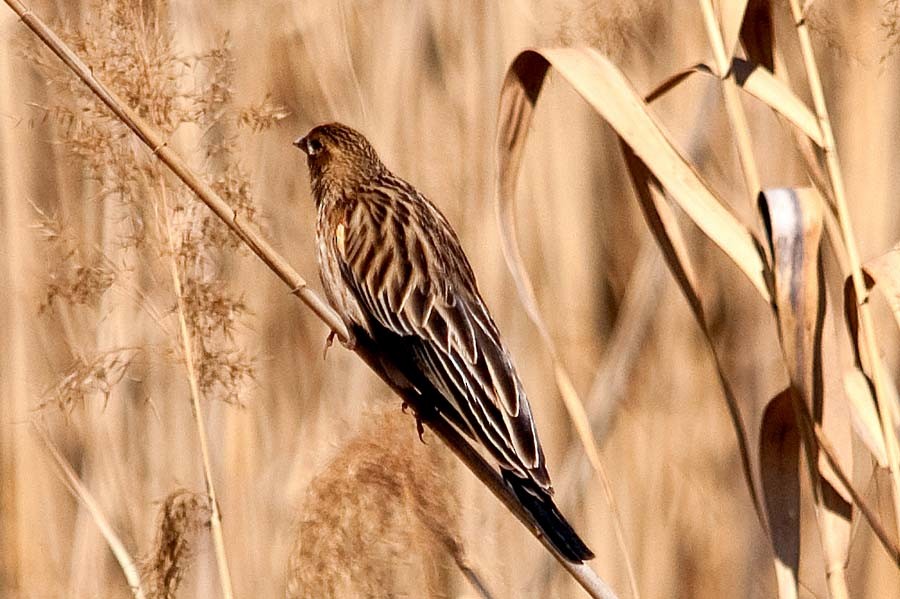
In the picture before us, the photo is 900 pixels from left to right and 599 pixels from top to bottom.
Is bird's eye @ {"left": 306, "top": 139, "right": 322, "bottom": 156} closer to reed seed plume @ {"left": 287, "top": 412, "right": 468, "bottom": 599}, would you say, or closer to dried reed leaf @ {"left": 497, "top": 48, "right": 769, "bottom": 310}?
reed seed plume @ {"left": 287, "top": 412, "right": 468, "bottom": 599}

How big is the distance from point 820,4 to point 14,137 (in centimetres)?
186

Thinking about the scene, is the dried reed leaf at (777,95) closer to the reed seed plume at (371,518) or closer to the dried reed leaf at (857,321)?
the dried reed leaf at (857,321)

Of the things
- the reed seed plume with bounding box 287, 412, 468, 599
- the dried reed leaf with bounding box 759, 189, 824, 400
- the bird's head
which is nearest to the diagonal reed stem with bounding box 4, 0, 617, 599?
the reed seed plume with bounding box 287, 412, 468, 599

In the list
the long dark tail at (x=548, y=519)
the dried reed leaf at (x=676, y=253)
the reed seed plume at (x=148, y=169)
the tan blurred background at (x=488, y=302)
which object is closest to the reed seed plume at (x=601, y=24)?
the tan blurred background at (x=488, y=302)

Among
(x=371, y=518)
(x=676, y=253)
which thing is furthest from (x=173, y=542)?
(x=676, y=253)

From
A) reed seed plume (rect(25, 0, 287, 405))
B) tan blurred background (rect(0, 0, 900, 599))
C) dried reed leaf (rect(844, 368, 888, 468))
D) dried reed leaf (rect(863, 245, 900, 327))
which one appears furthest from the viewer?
tan blurred background (rect(0, 0, 900, 599))

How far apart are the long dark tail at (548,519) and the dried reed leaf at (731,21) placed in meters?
0.62

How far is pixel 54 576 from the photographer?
9.02 ft

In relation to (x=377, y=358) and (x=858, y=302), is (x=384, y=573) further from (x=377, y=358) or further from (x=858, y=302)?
(x=858, y=302)

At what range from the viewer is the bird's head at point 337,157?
8.27 ft

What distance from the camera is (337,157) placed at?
8.28 feet

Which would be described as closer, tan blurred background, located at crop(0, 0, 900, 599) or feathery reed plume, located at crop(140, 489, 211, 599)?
feathery reed plume, located at crop(140, 489, 211, 599)

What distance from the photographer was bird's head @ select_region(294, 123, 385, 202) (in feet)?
8.27

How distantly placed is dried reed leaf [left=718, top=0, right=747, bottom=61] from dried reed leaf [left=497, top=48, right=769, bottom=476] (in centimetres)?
13
